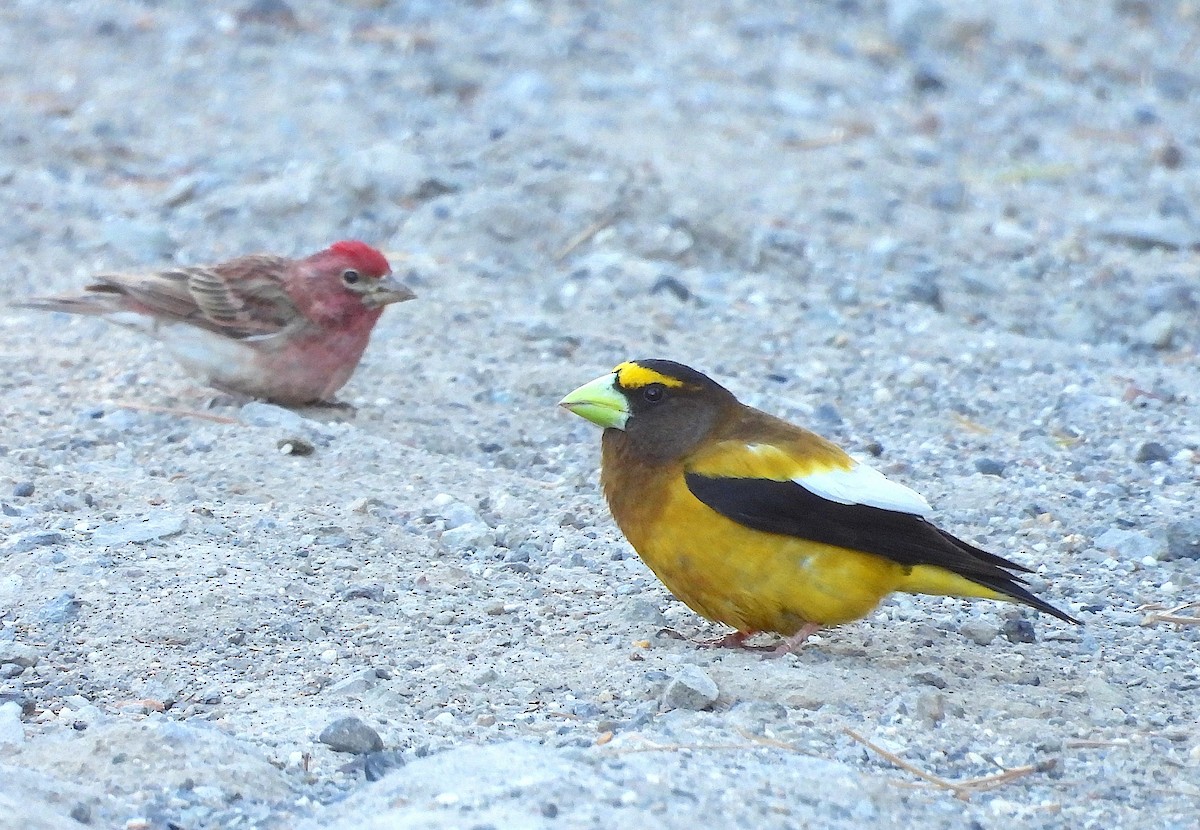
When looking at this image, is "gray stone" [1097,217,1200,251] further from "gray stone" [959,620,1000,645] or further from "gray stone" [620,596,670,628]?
"gray stone" [620,596,670,628]

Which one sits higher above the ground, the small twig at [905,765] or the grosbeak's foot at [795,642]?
the small twig at [905,765]

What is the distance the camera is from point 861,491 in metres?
4.97

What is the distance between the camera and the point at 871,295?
893 cm

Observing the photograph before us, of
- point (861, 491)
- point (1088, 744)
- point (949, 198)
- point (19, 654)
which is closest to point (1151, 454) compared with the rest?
point (861, 491)

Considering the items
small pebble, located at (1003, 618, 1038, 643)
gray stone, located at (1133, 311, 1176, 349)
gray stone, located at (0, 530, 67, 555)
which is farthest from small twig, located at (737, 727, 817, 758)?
gray stone, located at (1133, 311, 1176, 349)

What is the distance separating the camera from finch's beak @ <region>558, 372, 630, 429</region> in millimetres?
5242

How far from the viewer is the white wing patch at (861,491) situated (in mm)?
4949

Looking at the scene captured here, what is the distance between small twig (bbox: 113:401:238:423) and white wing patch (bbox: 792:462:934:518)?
2.74 meters

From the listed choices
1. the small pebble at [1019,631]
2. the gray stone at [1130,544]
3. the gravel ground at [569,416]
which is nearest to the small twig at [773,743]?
the gravel ground at [569,416]

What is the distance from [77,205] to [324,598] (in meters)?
5.10

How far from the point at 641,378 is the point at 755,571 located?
0.70 metres

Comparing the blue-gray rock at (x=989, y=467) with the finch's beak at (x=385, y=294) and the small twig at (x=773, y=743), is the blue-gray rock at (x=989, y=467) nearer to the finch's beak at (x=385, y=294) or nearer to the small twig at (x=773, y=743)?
the finch's beak at (x=385, y=294)

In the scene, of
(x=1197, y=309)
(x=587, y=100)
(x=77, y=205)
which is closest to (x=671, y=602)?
(x=1197, y=309)

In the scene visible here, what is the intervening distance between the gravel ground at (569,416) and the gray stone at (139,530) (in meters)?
0.03
